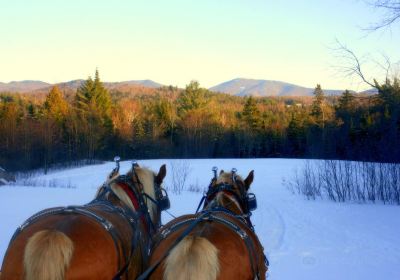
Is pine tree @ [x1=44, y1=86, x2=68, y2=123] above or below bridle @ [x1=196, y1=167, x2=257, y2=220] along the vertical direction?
above

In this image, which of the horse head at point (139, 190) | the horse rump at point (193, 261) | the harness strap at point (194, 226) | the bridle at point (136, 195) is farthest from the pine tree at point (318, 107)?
the horse rump at point (193, 261)

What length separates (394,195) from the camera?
13523mm

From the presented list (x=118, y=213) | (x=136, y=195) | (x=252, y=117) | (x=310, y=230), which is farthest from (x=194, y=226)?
(x=252, y=117)

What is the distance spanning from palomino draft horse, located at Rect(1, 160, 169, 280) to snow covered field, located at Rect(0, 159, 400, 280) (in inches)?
138

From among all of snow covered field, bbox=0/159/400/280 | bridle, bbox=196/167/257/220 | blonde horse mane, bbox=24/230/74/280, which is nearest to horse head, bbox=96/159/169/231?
bridle, bbox=196/167/257/220

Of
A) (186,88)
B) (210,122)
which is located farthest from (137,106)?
(210,122)

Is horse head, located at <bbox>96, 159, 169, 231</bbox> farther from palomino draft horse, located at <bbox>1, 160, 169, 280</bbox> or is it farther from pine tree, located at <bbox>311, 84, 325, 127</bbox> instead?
pine tree, located at <bbox>311, 84, 325, 127</bbox>

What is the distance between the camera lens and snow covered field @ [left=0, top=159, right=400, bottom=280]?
690 centimetres

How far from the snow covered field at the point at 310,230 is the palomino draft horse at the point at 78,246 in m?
3.49

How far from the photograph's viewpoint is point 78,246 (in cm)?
274

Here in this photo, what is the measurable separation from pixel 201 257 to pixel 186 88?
55097 mm

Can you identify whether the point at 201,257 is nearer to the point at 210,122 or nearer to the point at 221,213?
the point at 221,213

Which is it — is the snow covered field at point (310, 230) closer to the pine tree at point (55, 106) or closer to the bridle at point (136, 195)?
the bridle at point (136, 195)

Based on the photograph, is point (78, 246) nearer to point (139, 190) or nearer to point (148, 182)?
point (139, 190)
